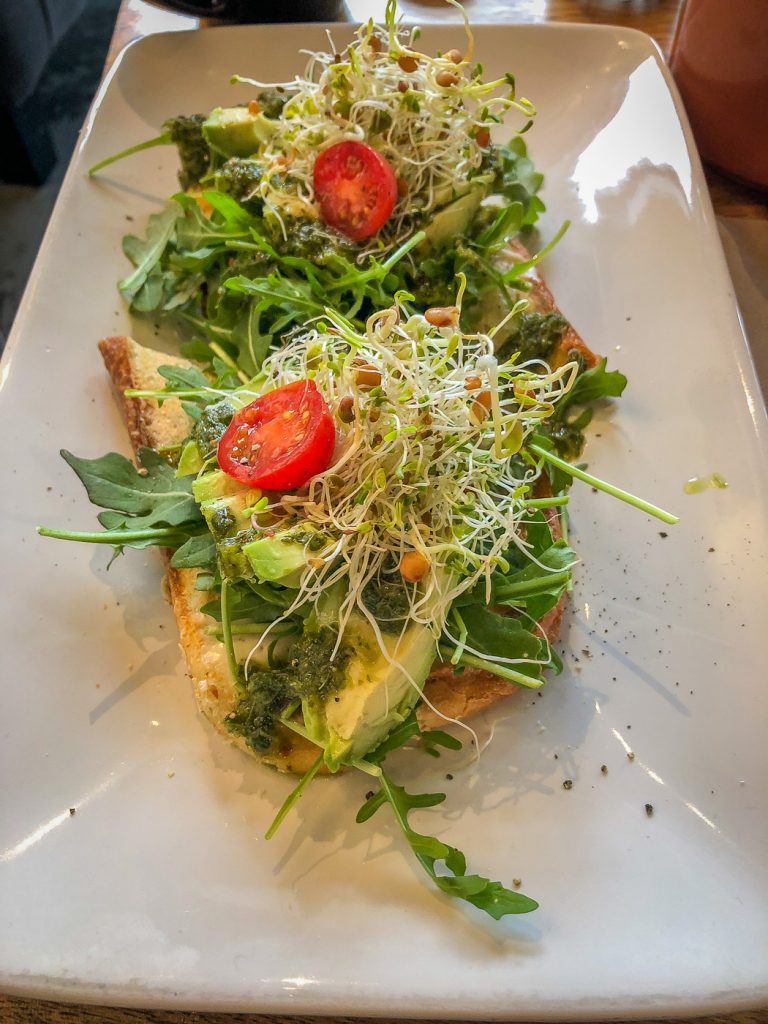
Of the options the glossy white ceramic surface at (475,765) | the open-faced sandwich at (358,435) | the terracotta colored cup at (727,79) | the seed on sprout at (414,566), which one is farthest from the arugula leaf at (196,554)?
the terracotta colored cup at (727,79)

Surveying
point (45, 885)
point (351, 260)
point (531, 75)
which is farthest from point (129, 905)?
point (531, 75)

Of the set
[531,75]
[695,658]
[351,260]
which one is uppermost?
[531,75]

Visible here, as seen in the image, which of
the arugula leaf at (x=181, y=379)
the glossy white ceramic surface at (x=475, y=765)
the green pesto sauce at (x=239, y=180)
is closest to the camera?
the glossy white ceramic surface at (x=475, y=765)

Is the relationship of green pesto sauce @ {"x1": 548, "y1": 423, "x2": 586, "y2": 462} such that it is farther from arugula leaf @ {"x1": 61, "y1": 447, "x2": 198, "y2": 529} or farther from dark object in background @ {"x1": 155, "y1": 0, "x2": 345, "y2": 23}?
dark object in background @ {"x1": 155, "y1": 0, "x2": 345, "y2": 23}

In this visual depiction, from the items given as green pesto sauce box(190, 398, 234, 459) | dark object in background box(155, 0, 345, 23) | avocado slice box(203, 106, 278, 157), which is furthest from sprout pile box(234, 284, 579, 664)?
dark object in background box(155, 0, 345, 23)

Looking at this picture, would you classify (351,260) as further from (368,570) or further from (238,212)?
(368,570)

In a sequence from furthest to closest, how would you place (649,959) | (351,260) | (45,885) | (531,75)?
(531,75)
(351,260)
(45,885)
(649,959)

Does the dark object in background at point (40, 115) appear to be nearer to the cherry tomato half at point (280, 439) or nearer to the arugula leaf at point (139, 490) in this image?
the arugula leaf at point (139, 490)
